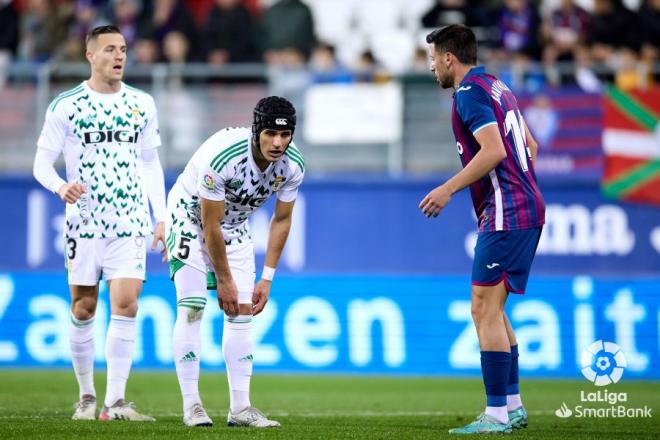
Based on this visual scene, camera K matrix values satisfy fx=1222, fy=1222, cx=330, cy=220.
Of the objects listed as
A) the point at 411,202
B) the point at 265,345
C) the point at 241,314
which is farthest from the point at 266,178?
the point at 411,202

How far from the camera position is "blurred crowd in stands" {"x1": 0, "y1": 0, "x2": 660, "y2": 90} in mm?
17281

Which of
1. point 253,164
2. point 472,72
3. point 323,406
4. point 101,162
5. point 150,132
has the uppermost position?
point 472,72

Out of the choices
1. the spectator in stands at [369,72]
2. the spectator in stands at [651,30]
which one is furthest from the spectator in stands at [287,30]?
the spectator in stands at [651,30]

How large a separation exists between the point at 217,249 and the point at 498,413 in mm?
2145

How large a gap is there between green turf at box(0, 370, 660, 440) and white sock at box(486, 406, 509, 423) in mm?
155

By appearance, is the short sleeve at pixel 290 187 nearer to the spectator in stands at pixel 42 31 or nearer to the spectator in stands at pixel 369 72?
the spectator in stands at pixel 369 72

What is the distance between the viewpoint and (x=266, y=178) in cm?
830

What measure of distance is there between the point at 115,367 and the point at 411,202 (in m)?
9.35

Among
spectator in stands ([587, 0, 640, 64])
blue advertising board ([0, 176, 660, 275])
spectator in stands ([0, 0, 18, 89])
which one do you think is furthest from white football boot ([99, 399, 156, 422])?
spectator in stands ([0, 0, 18, 89])

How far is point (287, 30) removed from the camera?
18109 mm

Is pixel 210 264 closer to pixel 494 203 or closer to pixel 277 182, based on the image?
pixel 277 182

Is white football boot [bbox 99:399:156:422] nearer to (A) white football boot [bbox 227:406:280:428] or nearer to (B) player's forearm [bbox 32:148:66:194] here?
(A) white football boot [bbox 227:406:280:428]

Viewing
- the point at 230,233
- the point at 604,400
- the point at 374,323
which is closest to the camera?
the point at 230,233

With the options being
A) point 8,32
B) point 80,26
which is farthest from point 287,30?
point 8,32
